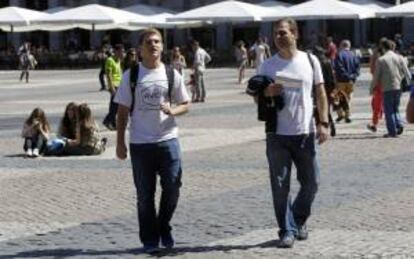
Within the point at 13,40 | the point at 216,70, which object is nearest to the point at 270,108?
the point at 216,70

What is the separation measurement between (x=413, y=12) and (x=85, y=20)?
52.5ft

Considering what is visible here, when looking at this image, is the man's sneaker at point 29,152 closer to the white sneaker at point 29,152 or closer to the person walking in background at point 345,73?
the white sneaker at point 29,152

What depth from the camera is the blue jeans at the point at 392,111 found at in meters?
18.2

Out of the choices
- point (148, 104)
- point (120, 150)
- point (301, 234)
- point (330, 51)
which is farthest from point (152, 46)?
point (330, 51)

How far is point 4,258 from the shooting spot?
8656 millimetres

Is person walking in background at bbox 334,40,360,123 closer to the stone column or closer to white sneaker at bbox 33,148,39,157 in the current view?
white sneaker at bbox 33,148,39,157

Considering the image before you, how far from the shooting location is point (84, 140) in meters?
16.6

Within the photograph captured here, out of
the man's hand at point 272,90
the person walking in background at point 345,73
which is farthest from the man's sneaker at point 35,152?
the man's hand at point 272,90

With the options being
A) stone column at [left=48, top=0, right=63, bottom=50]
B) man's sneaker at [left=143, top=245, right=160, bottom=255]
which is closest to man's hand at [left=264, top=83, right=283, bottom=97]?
man's sneaker at [left=143, top=245, right=160, bottom=255]

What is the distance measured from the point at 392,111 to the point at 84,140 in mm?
5383

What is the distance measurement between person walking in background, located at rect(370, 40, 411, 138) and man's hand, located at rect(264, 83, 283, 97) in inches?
389

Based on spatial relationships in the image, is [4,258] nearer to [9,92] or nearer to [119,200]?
[119,200]

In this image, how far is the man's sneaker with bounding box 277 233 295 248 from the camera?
28.6ft

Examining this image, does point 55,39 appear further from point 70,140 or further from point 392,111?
point 70,140
